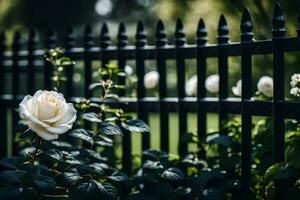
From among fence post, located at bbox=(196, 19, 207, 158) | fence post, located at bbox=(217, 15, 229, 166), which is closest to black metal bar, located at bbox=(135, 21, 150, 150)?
fence post, located at bbox=(196, 19, 207, 158)

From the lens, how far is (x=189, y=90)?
415 centimetres

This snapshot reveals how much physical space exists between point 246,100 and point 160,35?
2.87 feet

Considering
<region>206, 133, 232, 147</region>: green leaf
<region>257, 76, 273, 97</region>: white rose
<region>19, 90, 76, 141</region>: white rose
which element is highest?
<region>257, 76, 273, 97</region>: white rose

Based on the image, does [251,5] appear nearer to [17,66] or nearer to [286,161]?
[17,66]

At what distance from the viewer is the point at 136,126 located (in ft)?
10.7

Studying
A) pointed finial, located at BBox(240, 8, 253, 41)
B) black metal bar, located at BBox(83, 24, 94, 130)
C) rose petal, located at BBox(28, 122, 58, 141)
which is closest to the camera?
rose petal, located at BBox(28, 122, 58, 141)

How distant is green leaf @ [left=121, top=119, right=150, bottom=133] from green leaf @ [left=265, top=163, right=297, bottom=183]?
0.61 metres

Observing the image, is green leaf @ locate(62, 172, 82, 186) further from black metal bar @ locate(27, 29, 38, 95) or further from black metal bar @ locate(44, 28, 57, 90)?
black metal bar @ locate(27, 29, 38, 95)

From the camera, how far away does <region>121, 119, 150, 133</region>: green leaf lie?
10.5 ft

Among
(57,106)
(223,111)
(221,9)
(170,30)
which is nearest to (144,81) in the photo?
(223,111)

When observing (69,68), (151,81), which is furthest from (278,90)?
(69,68)

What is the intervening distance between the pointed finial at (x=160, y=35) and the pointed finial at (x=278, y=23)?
1.04 metres

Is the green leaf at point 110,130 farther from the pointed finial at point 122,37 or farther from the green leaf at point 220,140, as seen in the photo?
the pointed finial at point 122,37

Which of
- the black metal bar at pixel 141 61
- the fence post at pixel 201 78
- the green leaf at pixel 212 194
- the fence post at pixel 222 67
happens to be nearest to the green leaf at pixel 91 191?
the green leaf at pixel 212 194
